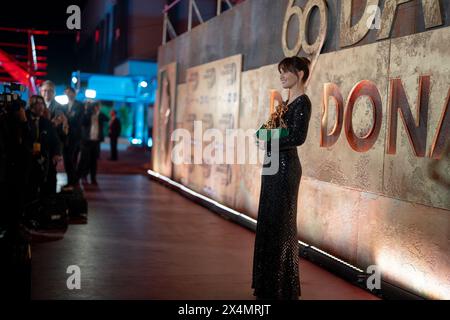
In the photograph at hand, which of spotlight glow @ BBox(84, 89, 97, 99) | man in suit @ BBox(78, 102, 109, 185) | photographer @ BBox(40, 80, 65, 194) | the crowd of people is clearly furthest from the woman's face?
spotlight glow @ BBox(84, 89, 97, 99)

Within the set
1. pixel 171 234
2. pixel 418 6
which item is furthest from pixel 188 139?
pixel 418 6

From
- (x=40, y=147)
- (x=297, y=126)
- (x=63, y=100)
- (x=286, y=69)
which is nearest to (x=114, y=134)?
(x=63, y=100)

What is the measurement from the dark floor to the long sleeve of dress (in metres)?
1.35

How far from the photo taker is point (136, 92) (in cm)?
2850

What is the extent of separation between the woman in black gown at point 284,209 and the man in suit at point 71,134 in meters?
6.22

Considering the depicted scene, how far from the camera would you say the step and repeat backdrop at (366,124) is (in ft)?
16.4

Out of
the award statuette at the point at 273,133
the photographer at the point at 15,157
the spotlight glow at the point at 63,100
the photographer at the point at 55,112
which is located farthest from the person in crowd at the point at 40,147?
the award statuette at the point at 273,133

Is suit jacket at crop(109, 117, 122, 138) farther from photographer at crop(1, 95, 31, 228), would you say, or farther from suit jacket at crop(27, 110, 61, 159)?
photographer at crop(1, 95, 31, 228)

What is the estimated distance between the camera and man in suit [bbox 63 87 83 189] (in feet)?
35.3

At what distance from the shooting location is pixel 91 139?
1358cm

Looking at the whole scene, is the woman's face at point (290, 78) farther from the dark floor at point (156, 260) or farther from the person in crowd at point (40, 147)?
the person in crowd at point (40, 147)

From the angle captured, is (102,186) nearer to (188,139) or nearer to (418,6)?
A: (188,139)

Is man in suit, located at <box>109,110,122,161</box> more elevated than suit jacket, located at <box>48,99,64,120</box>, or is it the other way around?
suit jacket, located at <box>48,99,64,120</box>

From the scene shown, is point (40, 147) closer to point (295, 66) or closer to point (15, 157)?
point (15, 157)
